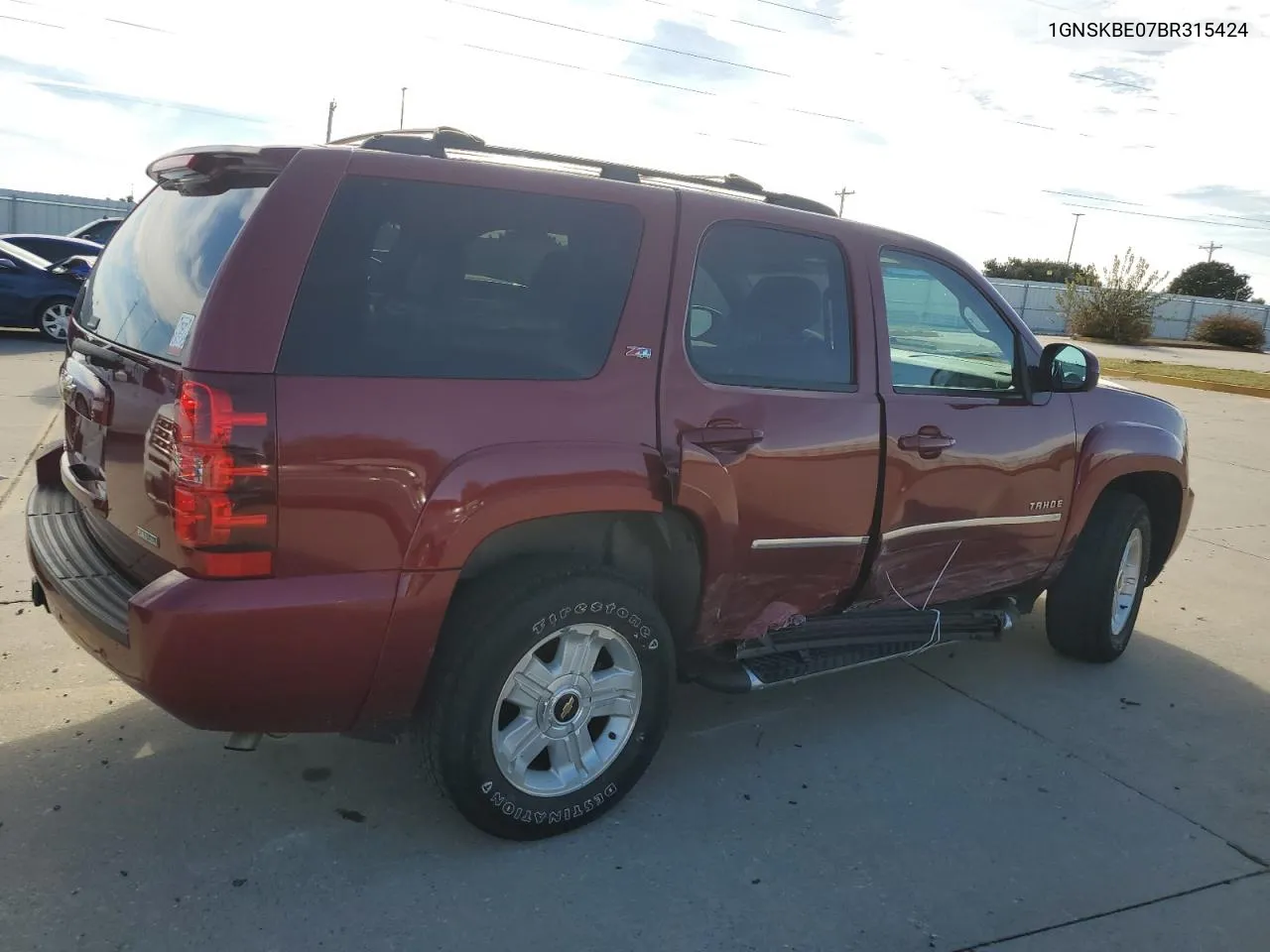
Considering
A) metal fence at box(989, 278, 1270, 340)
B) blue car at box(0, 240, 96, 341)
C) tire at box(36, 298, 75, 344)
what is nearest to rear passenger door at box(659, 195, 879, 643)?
blue car at box(0, 240, 96, 341)

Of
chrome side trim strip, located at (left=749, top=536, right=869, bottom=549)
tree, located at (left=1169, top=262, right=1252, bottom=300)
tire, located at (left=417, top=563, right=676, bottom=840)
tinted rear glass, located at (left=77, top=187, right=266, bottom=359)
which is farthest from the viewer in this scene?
tree, located at (left=1169, top=262, right=1252, bottom=300)

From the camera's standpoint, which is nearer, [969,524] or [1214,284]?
[969,524]

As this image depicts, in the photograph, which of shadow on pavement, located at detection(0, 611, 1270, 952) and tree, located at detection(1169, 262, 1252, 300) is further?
tree, located at detection(1169, 262, 1252, 300)

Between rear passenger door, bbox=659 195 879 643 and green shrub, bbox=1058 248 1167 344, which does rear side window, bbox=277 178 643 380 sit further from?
green shrub, bbox=1058 248 1167 344

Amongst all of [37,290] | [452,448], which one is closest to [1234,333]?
[37,290]

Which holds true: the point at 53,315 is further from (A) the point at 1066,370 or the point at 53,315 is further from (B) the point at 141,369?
(A) the point at 1066,370

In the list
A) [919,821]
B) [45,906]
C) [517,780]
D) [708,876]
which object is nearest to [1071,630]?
[919,821]

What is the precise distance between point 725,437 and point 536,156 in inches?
40.7

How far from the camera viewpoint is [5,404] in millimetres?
8727

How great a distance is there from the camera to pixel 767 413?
11.0ft

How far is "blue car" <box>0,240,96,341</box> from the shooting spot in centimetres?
1274

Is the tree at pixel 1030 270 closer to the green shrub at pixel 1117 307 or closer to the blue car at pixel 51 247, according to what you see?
the green shrub at pixel 1117 307

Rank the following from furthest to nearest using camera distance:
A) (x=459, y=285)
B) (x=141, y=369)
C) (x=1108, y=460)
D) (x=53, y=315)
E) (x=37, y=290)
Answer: (x=53, y=315) → (x=37, y=290) → (x=1108, y=460) → (x=459, y=285) → (x=141, y=369)

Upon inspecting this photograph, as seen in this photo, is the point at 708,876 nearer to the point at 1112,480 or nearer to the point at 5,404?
the point at 1112,480
